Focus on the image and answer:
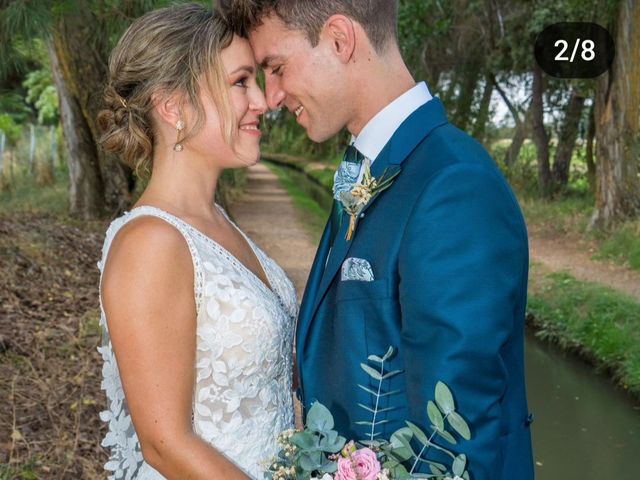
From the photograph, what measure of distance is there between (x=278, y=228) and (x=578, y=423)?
9.19 meters

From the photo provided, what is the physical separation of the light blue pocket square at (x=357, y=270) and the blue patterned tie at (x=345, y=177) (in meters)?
0.23

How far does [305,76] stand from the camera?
2086 millimetres

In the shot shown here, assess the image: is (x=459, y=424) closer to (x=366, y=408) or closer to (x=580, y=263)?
(x=366, y=408)

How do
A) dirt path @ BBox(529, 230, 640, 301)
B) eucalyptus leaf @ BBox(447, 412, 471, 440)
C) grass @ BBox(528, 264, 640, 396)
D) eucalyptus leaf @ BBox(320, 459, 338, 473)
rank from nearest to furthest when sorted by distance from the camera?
eucalyptus leaf @ BBox(447, 412, 471, 440) < eucalyptus leaf @ BBox(320, 459, 338, 473) < grass @ BBox(528, 264, 640, 396) < dirt path @ BBox(529, 230, 640, 301)

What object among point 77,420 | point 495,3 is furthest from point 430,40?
point 77,420

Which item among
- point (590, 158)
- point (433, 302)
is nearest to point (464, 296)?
point (433, 302)

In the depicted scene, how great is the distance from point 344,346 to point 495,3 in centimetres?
1672

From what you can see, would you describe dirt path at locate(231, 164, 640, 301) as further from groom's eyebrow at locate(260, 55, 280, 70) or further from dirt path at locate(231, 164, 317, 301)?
groom's eyebrow at locate(260, 55, 280, 70)

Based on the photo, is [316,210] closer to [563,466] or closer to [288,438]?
[563,466]

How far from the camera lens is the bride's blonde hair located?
226 centimetres

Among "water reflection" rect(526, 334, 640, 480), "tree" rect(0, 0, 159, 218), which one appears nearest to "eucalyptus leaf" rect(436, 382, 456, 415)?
"water reflection" rect(526, 334, 640, 480)

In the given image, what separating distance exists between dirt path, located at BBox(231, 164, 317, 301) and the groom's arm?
26.5 ft

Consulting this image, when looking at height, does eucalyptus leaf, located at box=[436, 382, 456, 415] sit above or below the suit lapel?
below

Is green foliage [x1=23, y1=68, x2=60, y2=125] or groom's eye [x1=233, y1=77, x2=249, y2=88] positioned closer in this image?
groom's eye [x1=233, y1=77, x2=249, y2=88]
